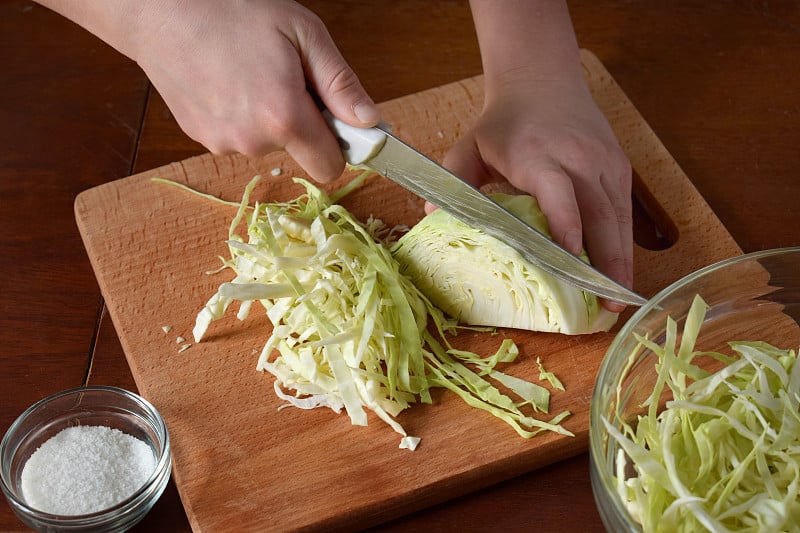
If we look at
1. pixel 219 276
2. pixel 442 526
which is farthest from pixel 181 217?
pixel 442 526

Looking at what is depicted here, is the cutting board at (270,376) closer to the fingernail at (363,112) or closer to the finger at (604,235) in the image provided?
the finger at (604,235)

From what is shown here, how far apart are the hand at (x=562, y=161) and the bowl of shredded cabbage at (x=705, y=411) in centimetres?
27

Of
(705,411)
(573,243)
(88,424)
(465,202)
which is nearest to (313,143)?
(465,202)

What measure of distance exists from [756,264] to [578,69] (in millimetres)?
870

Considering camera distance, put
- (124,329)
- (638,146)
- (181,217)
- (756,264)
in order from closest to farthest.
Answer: (756,264), (124,329), (181,217), (638,146)

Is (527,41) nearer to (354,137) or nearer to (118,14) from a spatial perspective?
(354,137)

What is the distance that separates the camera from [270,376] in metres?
2.07

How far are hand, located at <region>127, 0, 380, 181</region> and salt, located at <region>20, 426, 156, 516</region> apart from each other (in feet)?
2.15

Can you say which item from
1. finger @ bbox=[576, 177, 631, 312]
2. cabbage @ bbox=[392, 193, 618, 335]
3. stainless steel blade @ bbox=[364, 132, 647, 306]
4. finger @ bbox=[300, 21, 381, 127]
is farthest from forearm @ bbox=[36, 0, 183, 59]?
finger @ bbox=[576, 177, 631, 312]

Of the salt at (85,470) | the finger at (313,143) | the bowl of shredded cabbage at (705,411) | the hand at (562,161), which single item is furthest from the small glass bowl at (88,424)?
the hand at (562,161)

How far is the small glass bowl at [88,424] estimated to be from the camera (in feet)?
5.79

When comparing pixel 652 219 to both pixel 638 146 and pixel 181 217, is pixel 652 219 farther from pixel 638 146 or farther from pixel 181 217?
pixel 181 217

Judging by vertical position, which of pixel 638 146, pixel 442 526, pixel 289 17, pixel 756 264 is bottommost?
pixel 442 526

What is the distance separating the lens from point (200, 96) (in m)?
2.01
